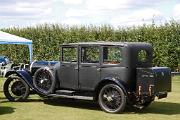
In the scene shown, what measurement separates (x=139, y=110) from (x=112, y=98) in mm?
989

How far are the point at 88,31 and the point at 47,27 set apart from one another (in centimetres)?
323

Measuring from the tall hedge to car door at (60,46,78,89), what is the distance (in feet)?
38.3

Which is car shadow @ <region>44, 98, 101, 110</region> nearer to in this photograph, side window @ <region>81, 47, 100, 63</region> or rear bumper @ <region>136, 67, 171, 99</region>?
side window @ <region>81, 47, 100, 63</region>

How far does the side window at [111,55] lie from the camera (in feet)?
37.1

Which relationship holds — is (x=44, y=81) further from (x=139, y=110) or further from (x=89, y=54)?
(x=139, y=110)

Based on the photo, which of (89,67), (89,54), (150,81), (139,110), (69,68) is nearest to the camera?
(150,81)

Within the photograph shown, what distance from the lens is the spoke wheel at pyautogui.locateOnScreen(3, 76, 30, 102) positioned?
13017mm

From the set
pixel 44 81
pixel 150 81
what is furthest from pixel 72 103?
pixel 150 81

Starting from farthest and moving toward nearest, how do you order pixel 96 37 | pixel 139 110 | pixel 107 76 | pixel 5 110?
pixel 96 37, pixel 139 110, pixel 5 110, pixel 107 76

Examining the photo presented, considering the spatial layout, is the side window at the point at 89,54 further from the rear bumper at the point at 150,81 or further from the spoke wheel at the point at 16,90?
the spoke wheel at the point at 16,90

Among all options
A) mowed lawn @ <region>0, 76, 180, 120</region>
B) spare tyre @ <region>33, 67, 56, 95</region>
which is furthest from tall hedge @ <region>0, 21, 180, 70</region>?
spare tyre @ <region>33, 67, 56, 95</region>

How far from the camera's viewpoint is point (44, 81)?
12438mm

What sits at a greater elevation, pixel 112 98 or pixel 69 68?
pixel 69 68

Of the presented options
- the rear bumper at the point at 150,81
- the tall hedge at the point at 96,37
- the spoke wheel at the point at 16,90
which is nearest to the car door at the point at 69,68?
the spoke wheel at the point at 16,90
